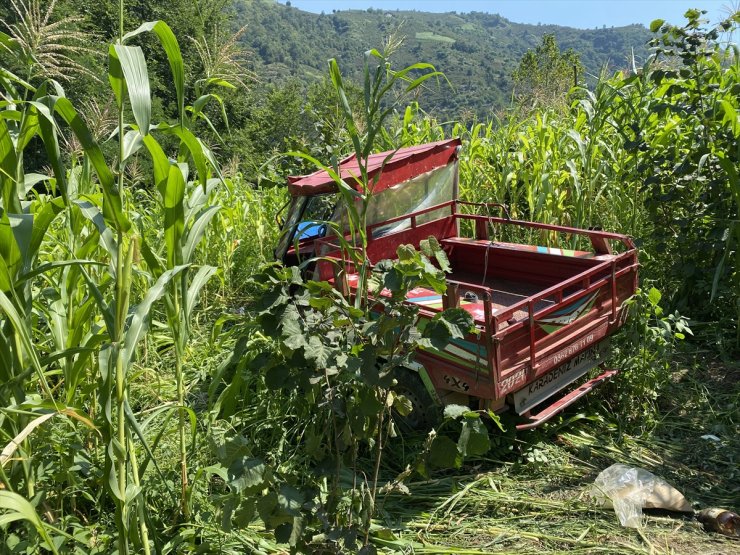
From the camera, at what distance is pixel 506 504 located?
10.8 ft

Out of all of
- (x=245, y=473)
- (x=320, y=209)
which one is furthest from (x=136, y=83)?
(x=320, y=209)

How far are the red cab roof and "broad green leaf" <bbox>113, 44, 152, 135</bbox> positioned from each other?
2406mm

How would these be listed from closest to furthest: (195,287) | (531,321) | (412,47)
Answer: (195,287)
(531,321)
(412,47)

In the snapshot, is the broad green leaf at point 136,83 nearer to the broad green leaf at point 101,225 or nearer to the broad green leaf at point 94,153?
the broad green leaf at point 94,153

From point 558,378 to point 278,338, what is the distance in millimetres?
2239

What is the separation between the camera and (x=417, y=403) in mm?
3891

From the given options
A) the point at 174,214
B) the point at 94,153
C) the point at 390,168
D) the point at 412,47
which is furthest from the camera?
the point at 412,47

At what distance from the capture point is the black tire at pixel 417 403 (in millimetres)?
3844

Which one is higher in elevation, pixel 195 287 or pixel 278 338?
pixel 195 287

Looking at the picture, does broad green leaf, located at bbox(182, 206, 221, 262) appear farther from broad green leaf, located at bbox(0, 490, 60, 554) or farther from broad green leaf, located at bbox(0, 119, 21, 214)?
broad green leaf, located at bbox(0, 490, 60, 554)

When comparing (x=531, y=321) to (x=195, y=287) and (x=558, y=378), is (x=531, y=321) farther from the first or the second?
(x=195, y=287)

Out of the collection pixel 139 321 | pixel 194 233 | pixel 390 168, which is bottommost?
pixel 139 321

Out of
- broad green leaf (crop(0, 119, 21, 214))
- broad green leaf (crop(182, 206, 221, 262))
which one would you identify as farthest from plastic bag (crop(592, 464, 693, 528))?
broad green leaf (crop(0, 119, 21, 214))

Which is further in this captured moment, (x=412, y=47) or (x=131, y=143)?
(x=412, y=47)
